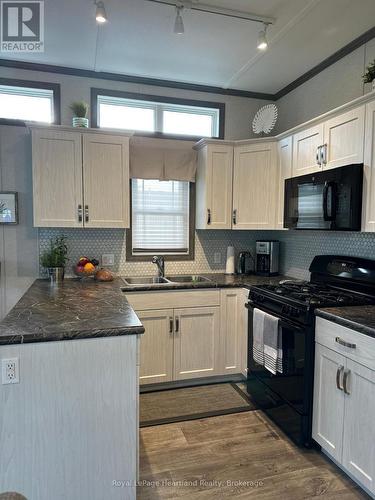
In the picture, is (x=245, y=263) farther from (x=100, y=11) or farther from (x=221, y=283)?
(x=100, y=11)

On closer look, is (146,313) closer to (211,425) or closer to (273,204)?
(211,425)

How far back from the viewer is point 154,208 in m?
3.51

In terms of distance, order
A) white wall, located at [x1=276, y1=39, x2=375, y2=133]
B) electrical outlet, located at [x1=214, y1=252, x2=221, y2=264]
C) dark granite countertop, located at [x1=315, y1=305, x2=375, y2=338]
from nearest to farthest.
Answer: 1. dark granite countertop, located at [x1=315, y1=305, x2=375, y2=338]
2. white wall, located at [x1=276, y1=39, x2=375, y2=133]
3. electrical outlet, located at [x1=214, y1=252, x2=221, y2=264]

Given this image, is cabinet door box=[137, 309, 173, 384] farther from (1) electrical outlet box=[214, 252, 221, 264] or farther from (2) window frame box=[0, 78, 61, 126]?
(2) window frame box=[0, 78, 61, 126]

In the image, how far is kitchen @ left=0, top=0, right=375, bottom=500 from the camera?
1.62m

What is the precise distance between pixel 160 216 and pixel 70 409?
2259 mm

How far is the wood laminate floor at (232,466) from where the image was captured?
1.87 m

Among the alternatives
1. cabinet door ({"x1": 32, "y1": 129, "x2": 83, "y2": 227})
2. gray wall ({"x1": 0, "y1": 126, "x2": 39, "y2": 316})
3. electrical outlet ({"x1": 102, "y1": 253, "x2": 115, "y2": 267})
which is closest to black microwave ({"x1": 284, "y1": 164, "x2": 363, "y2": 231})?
electrical outlet ({"x1": 102, "y1": 253, "x2": 115, "y2": 267})

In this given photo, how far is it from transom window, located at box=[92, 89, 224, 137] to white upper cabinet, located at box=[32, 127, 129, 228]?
0.45 m

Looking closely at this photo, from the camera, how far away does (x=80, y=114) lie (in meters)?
2.99

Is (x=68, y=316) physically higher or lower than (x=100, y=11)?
lower

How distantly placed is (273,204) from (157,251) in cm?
126

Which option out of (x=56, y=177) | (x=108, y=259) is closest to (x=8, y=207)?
(x=56, y=177)

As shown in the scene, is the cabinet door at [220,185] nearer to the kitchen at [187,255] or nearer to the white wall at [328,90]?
the kitchen at [187,255]
